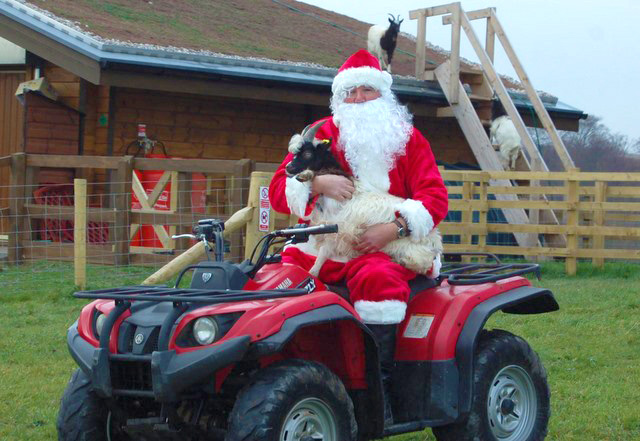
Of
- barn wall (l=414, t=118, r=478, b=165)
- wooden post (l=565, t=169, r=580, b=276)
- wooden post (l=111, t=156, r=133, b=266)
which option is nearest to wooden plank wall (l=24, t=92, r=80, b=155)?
wooden post (l=111, t=156, r=133, b=266)

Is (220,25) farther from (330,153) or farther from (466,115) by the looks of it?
(330,153)

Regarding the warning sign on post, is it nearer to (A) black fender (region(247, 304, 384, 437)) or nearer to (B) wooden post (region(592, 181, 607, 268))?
(B) wooden post (region(592, 181, 607, 268))

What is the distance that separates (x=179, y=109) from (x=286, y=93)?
5.41 ft

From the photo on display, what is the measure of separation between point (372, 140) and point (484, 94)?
12.9 metres

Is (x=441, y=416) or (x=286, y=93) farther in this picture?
(x=286, y=93)

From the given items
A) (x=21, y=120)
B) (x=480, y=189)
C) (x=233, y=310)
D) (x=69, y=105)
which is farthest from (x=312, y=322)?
(x=21, y=120)

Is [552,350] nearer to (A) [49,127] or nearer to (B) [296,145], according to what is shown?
(B) [296,145]

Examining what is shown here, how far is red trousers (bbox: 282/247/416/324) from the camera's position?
4289 millimetres

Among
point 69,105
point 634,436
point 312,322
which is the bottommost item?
point 634,436

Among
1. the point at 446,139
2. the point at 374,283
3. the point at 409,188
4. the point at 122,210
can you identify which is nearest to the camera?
the point at 374,283

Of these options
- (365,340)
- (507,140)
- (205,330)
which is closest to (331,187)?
(365,340)

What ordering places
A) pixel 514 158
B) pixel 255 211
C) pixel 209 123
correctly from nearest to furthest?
pixel 255 211
pixel 209 123
pixel 514 158

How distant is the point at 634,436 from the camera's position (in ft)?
17.7

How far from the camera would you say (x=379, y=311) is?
14.0 ft
